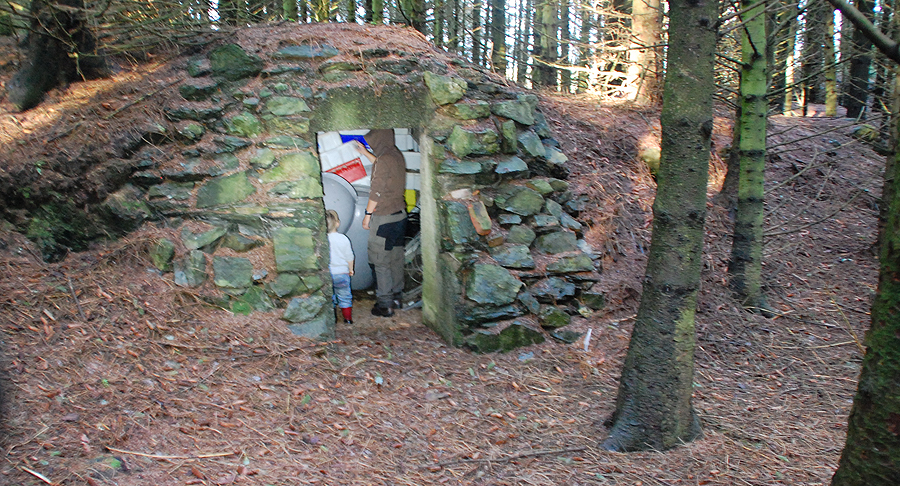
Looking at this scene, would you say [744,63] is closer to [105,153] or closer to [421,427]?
[421,427]

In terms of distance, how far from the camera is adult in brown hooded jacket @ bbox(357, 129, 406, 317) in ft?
21.4

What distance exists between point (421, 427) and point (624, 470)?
1.40 m

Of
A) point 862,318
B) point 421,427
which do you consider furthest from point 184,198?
point 862,318

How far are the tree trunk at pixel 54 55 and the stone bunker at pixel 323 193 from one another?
1289 millimetres

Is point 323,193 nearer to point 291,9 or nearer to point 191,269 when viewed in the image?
point 191,269

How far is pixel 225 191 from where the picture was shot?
529 cm

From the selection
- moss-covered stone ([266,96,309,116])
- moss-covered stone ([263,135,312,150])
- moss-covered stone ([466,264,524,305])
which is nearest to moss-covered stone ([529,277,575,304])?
moss-covered stone ([466,264,524,305])

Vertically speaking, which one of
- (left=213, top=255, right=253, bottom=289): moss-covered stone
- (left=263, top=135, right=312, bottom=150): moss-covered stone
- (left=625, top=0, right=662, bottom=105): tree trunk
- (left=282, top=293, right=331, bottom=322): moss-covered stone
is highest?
(left=625, top=0, right=662, bottom=105): tree trunk

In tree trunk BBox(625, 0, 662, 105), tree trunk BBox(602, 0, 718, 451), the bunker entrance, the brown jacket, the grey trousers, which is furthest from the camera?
tree trunk BBox(625, 0, 662, 105)

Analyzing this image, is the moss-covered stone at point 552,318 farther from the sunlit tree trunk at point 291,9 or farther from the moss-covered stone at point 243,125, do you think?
the sunlit tree trunk at point 291,9

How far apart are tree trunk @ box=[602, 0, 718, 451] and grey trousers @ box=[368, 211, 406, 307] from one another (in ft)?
12.0

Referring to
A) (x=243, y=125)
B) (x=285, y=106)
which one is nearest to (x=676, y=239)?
(x=285, y=106)

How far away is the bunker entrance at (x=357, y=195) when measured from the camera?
689 centimetres

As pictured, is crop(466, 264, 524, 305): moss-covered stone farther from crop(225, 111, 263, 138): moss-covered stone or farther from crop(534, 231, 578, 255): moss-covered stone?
crop(225, 111, 263, 138): moss-covered stone
